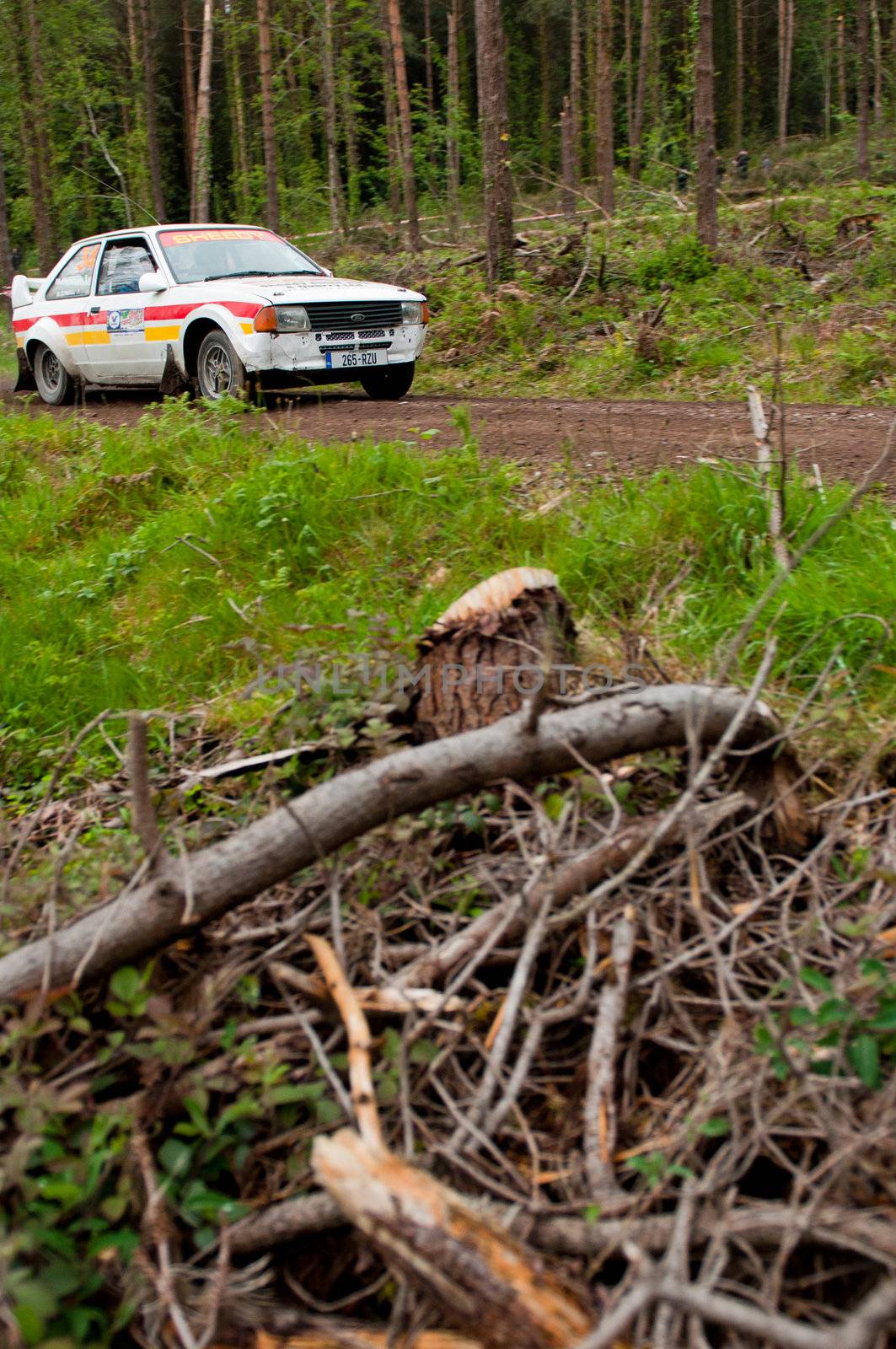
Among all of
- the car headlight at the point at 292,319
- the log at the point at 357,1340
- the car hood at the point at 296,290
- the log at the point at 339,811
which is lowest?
the log at the point at 357,1340

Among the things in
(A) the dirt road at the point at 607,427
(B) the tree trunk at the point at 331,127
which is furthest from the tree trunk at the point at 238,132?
(A) the dirt road at the point at 607,427

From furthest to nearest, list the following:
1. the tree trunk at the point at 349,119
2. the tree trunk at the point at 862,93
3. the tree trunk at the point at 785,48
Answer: the tree trunk at the point at 785,48 < the tree trunk at the point at 349,119 < the tree trunk at the point at 862,93

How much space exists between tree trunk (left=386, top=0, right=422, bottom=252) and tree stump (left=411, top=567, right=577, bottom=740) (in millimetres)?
19188

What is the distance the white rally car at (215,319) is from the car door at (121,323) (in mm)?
13

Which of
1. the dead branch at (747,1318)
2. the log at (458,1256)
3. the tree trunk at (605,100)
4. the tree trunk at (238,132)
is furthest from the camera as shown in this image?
the tree trunk at (238,132)

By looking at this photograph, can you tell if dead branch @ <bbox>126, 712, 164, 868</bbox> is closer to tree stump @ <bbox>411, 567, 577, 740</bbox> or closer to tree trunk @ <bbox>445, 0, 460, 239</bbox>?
tree stump @ <bbox>411, 567, 577, 740</bbox>

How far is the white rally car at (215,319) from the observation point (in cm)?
869

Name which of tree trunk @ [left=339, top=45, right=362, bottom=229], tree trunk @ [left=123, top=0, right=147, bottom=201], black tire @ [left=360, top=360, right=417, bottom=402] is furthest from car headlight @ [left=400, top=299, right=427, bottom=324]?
tree trunk @ [left=123, top=0, right=147, bottom=201]

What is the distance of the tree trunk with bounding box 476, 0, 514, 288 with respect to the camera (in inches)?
528

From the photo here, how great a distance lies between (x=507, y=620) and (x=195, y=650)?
1.96 meters

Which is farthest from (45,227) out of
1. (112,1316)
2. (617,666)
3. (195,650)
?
(112,1316)

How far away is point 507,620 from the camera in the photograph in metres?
3.43

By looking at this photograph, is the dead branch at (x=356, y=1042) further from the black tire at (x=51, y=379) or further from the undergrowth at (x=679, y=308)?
the black tire at (x=51, y=379)

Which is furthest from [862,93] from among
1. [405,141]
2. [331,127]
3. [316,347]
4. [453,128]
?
[316,347]
